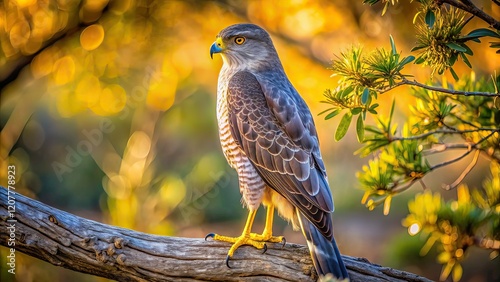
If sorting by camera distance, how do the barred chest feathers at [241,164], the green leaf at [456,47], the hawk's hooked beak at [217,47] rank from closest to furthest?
the green leaf at [456,47], the barred chest feathers at [241,164], the hawk's hooked beak at [217,47]

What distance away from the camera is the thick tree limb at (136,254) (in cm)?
292

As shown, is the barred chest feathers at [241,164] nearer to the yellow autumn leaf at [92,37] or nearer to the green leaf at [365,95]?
the green leaf at [365,95]

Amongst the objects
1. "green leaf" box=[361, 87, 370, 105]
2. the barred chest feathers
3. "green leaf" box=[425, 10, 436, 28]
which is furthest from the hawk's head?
"green leaf" box=[425, 10, 436, 28]

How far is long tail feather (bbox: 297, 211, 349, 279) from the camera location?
2979 mm

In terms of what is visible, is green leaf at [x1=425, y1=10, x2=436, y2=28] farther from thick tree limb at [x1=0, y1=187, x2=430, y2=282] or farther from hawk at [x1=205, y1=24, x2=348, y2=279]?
thick tree limb at [x1=0, y1=187, x2=430, y2=282]

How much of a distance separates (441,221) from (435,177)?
4409 millimetres

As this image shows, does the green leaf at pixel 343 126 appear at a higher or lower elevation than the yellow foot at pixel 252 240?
higher

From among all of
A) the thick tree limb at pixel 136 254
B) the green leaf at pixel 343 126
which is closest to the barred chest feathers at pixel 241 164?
the thick tree limb at pixel 136 254

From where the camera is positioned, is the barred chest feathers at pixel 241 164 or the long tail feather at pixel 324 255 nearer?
the long tail feather at pixel 324 255

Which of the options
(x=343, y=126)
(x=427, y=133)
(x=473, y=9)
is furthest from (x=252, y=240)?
(x=473, y=9)

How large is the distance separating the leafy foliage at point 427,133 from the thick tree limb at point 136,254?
0.42 m

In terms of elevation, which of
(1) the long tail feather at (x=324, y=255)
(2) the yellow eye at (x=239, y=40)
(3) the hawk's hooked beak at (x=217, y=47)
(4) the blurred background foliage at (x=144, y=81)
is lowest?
(1) the long tail feather at (x=324, y=255)

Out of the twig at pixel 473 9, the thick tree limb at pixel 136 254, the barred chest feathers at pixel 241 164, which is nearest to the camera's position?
the twig at pixel 473 9

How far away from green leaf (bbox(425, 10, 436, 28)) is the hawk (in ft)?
3.77
